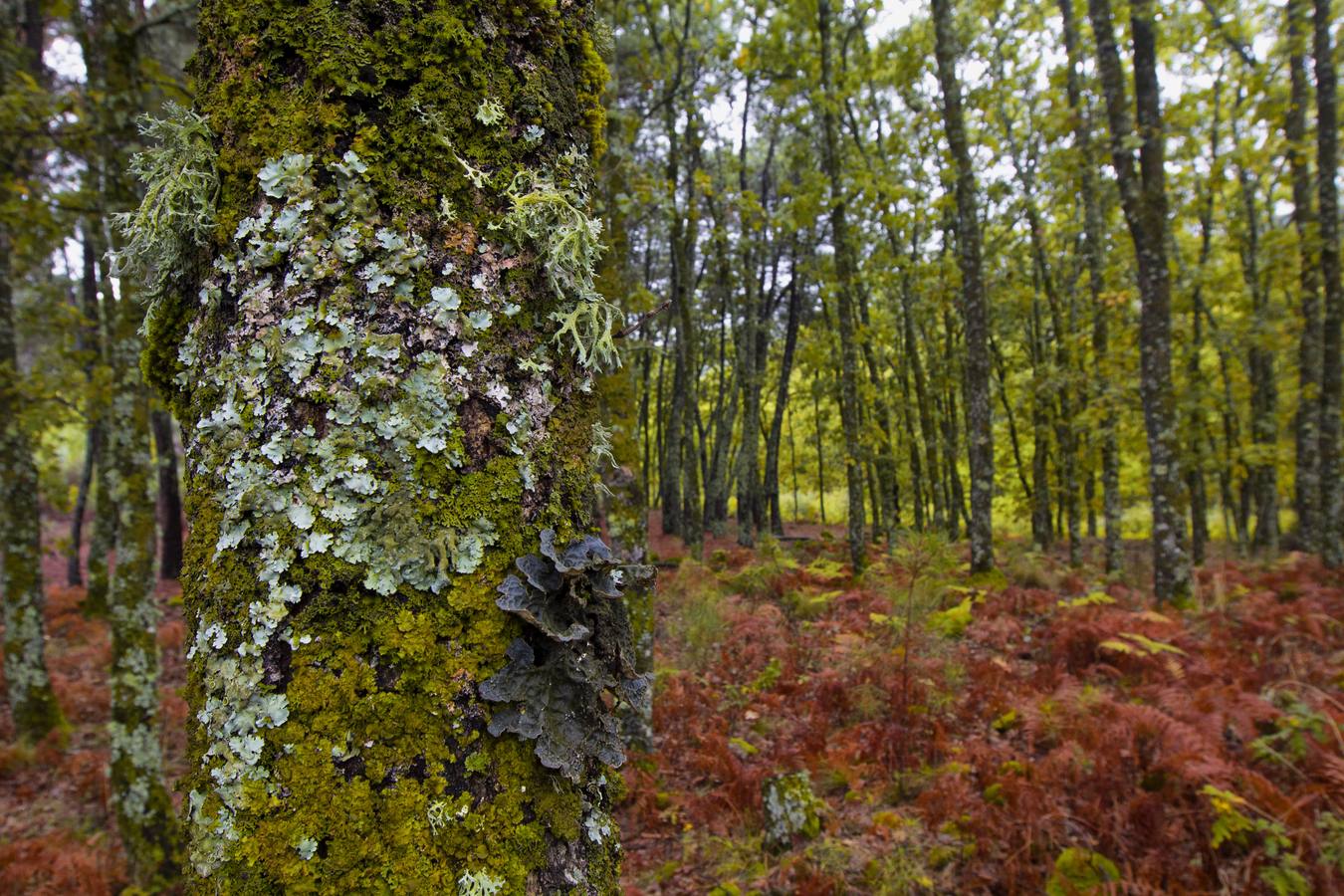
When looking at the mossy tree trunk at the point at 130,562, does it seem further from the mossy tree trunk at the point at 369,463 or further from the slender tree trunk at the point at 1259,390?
the slender tree trunk at the point at 1259,390

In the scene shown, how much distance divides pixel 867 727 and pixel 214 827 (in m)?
4.96

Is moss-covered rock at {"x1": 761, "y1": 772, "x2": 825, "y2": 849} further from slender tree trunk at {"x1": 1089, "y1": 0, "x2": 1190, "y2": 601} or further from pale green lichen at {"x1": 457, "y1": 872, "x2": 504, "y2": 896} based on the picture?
slender tree trunk at {"x1": 1089, "y1": 0, "x2": 1190, "y2": 601}

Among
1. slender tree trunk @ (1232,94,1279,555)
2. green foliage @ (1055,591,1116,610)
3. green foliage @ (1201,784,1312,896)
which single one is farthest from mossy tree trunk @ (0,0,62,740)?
slender tree trunk @ (1232,94,1279,555)

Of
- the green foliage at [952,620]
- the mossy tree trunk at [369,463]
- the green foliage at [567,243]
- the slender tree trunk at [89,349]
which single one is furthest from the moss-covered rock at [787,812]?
the slender tree trunk at [89,349]

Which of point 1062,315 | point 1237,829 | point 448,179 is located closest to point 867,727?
point 1237,829

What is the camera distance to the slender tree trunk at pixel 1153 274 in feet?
24.6

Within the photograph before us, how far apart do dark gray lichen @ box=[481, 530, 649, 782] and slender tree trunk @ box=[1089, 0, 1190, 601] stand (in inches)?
333

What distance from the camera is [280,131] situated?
104cm

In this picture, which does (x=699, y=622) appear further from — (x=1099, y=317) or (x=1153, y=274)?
(x=1099, y=317)

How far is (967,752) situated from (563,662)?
4623mm

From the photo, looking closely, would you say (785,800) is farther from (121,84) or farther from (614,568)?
(121,84)

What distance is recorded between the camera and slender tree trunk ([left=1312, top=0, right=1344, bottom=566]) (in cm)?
899

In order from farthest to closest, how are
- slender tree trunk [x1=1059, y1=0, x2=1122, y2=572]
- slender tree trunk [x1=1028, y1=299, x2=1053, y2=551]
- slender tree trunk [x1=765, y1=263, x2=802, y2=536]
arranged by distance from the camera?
slender tree trunk [x1=765, y1=263, x2=802, y2=536], slender tree trunk [x1=1028, y1=299, x2=1053, y2=551], slender tree trunk [x1=1059, y1=0, x2=1122, y2=572]

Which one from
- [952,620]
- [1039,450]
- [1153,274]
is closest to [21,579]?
[952,620]
